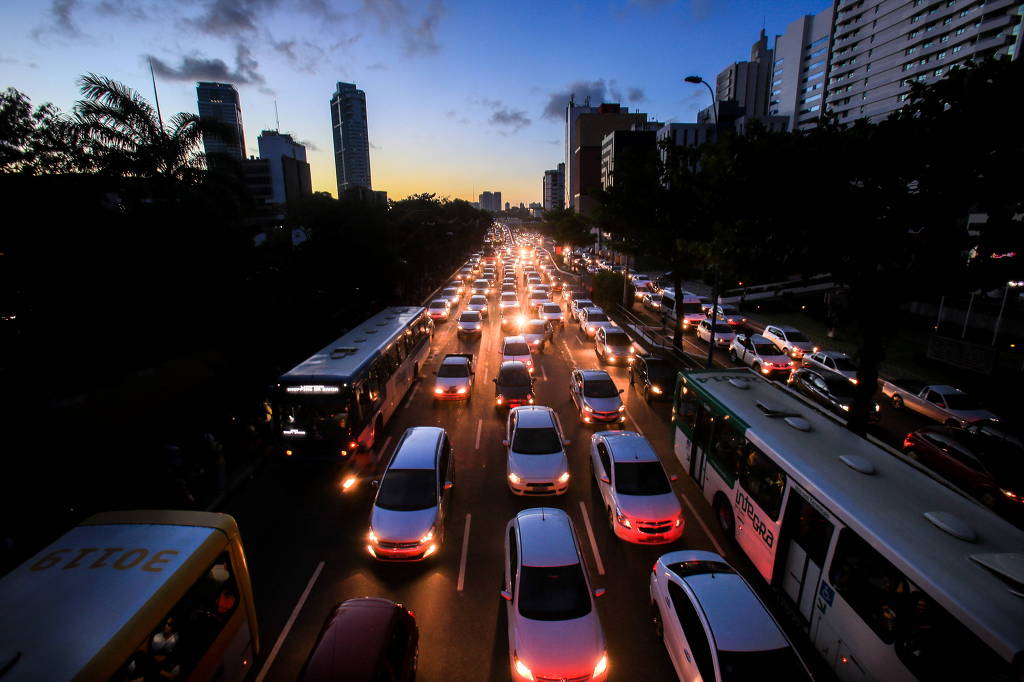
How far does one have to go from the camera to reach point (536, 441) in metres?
12.5

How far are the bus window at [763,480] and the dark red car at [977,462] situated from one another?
672cm

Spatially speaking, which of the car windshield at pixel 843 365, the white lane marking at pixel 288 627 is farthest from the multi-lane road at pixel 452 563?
the car windshield at pixel 843 365

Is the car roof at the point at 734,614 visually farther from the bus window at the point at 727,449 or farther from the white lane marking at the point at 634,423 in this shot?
the white lane marking at the point at 634,423

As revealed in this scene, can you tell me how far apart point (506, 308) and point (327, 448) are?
994 inches

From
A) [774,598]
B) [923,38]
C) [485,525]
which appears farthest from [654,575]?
[923,38]

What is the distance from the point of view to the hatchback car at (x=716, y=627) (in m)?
5.91

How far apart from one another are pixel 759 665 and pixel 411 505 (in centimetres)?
661

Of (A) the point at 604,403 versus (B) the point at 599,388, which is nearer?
(A) the point at 604,403

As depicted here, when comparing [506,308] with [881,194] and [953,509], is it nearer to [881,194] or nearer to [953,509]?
[881,194]

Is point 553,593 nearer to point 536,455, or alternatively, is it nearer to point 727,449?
point 536,455

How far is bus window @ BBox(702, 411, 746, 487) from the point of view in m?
9.96

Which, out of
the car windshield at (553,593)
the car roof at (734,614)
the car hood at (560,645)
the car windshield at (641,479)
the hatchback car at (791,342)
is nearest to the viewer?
the car roof at (734,614)

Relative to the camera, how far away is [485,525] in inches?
434

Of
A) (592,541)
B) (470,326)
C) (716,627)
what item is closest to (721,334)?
(470,326)
